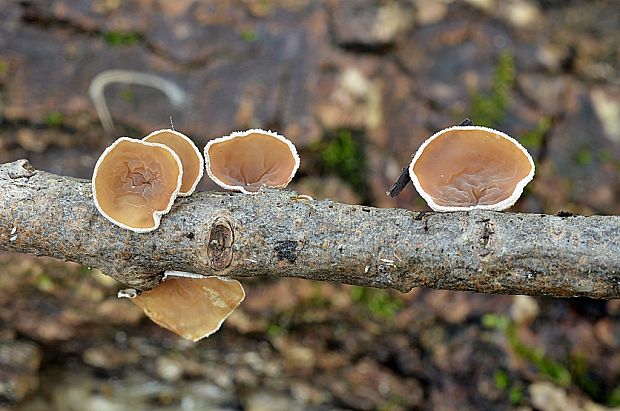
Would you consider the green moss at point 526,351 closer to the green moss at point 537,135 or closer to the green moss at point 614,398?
the green moss at point 614,398

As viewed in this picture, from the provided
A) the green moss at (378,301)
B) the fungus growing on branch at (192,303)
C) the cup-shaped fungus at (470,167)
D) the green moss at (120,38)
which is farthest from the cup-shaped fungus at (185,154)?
the green moss at (120,38)

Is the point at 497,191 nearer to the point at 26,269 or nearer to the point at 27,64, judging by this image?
the point at 26,269

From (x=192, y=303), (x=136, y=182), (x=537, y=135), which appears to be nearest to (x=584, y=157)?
(x=537, y=135)

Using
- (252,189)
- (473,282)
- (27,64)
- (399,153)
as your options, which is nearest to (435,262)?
(473,282)

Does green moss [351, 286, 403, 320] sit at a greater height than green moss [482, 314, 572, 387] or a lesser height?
greater

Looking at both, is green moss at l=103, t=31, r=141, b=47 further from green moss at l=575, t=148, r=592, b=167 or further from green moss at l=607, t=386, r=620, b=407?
green moss at l=607, t=386, r=620, b=407

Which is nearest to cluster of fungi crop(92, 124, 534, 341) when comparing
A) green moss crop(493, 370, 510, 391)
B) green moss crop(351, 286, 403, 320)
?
green moss crop(351, 286, 403, 320)
